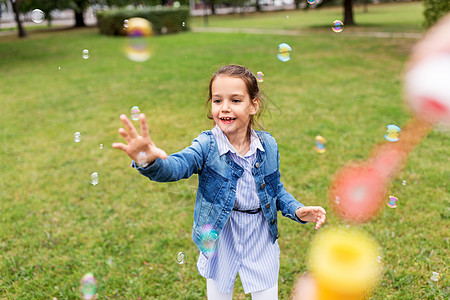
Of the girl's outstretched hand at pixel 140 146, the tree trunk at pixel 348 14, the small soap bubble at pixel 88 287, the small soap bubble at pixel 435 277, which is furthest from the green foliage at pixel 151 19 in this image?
the girl's outstretched hand at pixel 140 146

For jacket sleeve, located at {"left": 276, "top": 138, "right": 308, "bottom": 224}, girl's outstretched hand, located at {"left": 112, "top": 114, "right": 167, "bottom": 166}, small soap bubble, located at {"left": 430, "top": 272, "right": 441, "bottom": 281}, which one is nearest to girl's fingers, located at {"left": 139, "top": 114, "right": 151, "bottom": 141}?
girl's outstretched hand, located at {"left": 112, "top": 114, "right": 167, "bottom": 166}

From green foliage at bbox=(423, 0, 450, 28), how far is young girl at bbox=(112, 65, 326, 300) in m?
10.0

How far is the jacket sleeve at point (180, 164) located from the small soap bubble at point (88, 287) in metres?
1.33

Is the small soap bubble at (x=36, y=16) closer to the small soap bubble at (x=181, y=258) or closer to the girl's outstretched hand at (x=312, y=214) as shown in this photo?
the small soap bubble at (x=181, y=258)

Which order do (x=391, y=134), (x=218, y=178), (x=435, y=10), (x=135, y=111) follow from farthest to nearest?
1. (x=435, y=10)
2. (x=391, y=134)
3. (x=135, y=111)
4. (x=218, y=178)

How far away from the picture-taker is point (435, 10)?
10023mm

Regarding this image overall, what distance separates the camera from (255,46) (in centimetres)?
1426

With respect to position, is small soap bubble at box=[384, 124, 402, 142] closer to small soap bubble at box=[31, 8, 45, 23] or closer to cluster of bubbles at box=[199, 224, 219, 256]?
cluster of bubbles at box=[199, 224, 219, 256]

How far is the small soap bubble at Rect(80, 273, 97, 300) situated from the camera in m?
2.52

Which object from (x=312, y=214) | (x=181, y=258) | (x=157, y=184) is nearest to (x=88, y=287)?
(x=181, y=258)

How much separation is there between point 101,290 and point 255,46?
12.7 m

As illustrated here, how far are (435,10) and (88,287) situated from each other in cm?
1108

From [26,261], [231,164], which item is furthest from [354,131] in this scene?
[26,261]

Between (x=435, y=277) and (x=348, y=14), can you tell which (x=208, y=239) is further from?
(x=348, y=14)
